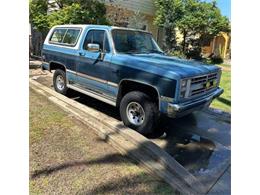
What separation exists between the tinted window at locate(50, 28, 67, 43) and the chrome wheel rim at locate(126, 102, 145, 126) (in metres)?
2.91

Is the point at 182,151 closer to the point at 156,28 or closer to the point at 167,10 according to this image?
the point at 167,10

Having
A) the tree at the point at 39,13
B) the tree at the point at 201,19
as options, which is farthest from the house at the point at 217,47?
the tree at the point at 39,13

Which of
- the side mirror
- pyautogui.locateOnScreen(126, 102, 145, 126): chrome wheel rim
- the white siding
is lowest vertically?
pyautogui.locateOnScreen(126, 102, 145, 126): chrome wheel rim

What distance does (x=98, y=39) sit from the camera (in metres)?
5.87

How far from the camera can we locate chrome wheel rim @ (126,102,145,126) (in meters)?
4.99

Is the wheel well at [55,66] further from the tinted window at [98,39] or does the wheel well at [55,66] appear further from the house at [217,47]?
the house at [217,47]

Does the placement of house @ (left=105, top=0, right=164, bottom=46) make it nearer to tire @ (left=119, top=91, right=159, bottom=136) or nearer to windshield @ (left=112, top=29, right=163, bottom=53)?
windshield @ (left=112, top=29, right=163, bottom=53)

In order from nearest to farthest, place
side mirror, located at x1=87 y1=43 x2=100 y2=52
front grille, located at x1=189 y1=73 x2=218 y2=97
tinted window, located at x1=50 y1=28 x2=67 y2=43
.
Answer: front grille, located at x1=189 y1=73 x2=218 y2=97, side mirror, located at x1=87 y1=43 x2=100 y2=52, tinted window, located at x1=50 y1=28 x2=67 y2=43

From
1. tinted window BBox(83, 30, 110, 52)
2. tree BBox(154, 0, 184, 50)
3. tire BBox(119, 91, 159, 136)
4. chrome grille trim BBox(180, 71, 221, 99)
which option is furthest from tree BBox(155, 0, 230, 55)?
tire BBox(119, 91, 159, 136)

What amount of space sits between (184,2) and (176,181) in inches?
571

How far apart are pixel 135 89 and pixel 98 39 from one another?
1.44 m

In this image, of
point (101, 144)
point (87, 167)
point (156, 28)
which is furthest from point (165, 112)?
point (156, 28)
